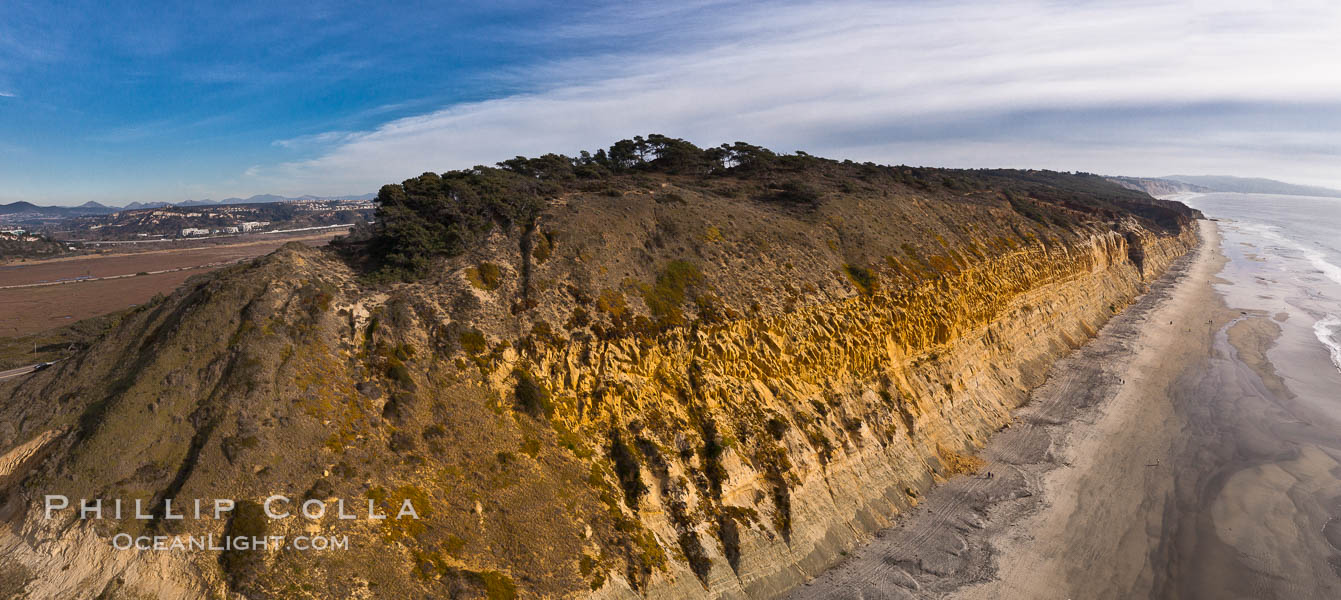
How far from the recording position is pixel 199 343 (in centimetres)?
1812

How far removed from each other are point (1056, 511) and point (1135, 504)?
4567mm

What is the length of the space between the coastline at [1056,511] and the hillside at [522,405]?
147cm

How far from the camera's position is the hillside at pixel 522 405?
15.3 meters

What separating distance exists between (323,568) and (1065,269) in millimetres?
58737

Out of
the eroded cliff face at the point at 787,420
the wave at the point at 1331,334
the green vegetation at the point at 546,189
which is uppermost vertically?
the green vegetation at the point at 546,189

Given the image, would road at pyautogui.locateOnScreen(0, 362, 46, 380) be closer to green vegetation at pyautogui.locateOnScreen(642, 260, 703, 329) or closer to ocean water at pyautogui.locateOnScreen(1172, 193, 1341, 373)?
green vegetation at pyautogui.locateOnScreen(642, 260, 703, 329)

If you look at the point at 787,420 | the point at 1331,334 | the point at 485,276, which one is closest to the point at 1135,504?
the point at 787,420

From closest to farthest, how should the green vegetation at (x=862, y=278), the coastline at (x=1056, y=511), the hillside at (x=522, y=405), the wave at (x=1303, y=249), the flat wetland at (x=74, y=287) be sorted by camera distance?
the hillside at (x=522, y=405)
the coastline at (x=1056, y=511)
the green vegetation at (x=862, y=278)
the flat wetland at (x=74, y=287)
the wave at (x=1303, y=249)

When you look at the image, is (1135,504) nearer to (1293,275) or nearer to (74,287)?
(1293,275)

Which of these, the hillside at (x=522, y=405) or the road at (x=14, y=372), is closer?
the hillside at (x=522, y=405)

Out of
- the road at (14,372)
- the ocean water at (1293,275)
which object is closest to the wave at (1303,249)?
the ocean water at (1293,275)

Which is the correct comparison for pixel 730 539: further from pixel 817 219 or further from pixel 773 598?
pixel 817 219

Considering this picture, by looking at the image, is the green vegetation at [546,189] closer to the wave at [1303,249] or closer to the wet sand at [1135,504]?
the wet sand at [1135,504]

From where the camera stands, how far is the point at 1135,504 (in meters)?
26.1
